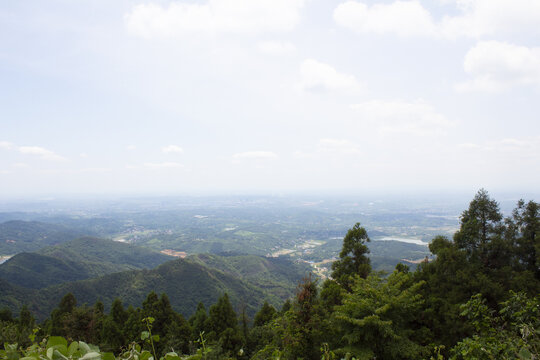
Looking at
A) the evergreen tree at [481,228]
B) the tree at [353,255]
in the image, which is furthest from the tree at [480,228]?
the tree at [353,255]

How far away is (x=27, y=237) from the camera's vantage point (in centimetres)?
13462

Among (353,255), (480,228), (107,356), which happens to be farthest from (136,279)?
(107,356)

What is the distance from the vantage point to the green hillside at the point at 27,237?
121456 mm

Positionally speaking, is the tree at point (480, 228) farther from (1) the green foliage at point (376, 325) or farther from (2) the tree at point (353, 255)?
(1) the green foliage at point (376, 325)

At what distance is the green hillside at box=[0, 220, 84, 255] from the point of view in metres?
121

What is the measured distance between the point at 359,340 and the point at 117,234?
618ft

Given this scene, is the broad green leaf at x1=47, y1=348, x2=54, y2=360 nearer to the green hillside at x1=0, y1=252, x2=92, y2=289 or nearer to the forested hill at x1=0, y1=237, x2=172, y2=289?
the forested hill at x1=0, y1=237, x2=172, y2=289

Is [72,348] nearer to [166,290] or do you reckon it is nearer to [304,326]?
[304,326]

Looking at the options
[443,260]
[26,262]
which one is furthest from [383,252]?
[26,262]

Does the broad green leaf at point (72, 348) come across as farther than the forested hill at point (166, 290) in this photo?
No

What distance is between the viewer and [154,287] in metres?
54.3

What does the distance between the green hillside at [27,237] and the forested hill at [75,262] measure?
37.7m

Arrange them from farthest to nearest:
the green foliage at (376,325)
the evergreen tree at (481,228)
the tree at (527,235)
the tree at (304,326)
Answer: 1. the evergreen tree at (481,228)
2. the tree at (527,235)
3. the tree at (304,326)
4. the green foliage at (376,325)

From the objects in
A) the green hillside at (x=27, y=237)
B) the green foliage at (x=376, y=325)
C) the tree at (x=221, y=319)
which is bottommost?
the green hillside at (x=27, y=237)
